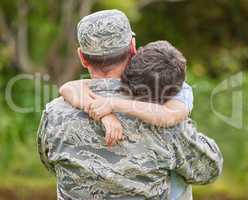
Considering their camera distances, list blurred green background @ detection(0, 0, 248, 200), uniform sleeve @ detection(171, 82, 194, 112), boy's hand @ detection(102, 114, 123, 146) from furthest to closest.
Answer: blurred green background @ detection(0, 0, 248, 200) → uniform sleeve @ detection(171, 82, 194, 112) → boy's hand @ detection(102, 114, 123, 146)

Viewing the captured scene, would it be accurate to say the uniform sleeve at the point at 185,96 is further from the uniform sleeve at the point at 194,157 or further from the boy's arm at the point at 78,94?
the boy's arm at the point at 78,94

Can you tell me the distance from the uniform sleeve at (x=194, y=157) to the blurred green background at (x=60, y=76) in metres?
4.00

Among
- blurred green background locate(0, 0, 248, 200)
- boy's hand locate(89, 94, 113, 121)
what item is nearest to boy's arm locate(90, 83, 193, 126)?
boy's hand locate(89, 94, 113, 121)

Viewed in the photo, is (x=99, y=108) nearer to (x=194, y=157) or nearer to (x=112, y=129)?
(x=112, y=129)

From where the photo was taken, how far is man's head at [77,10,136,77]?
278cm

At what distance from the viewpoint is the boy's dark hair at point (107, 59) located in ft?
9.12

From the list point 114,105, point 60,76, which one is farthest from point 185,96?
point 60,76

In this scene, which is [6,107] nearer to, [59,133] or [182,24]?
[182,24]

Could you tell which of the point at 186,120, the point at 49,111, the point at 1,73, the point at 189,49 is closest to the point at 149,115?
the point at 186,120

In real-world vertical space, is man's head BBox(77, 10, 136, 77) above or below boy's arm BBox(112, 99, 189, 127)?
above

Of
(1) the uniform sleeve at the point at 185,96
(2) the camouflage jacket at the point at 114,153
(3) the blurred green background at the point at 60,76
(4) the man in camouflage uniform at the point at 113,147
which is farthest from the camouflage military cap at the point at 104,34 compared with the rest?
(3) the blurred green background at the point at 60,76

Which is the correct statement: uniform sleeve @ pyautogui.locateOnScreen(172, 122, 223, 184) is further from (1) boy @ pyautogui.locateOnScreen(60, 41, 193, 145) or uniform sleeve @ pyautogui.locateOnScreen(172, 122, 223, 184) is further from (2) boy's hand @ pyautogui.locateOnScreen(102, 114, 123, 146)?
(2) boy's hand @ pyautogui.locateOnScreen(102, 114, 123, 146)

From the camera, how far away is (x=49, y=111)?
2850 millimetres

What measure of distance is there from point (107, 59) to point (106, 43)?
49mm
